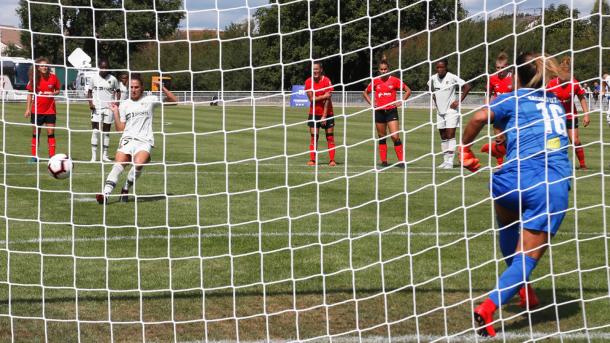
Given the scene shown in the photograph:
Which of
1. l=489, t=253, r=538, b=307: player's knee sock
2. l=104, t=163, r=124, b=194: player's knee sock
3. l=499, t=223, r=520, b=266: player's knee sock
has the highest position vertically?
l=104, t=163, r=124, b=194: player's knee sock

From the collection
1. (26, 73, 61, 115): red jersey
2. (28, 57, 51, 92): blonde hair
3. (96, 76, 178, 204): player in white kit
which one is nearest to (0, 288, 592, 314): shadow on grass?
(28, 57, 51, 92): blonde hair

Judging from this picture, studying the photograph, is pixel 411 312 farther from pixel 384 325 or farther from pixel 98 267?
pixel 98 267

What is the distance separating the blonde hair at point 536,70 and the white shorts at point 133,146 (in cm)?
616

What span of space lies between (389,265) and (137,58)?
333 cm

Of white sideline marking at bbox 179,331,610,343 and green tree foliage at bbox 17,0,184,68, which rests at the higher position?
green tree foliage at bbox 17,0,184,68

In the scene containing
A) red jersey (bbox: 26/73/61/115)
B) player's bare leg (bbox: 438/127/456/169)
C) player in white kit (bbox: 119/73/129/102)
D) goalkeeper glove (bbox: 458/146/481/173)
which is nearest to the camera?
goalkeeper glove (bbox: 458/146/481/173)

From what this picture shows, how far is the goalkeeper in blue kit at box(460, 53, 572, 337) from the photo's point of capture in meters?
5.13

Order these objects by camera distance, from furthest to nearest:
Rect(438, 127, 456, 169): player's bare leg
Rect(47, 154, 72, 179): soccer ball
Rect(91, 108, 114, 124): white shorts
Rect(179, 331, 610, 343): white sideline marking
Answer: Rect(91, 108, 114, 124): white shorts < Rect(438, 127, 456, 169): player's bare leg < Rect(47, 154, 72, 179): soccer ball < Rect(179, 331, 610, 343): white sideline marking

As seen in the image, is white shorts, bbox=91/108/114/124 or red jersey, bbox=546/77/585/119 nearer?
red jersey, bbox=546/77/585/119

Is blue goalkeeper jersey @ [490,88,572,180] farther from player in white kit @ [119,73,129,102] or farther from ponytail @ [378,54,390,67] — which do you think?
player in white kit @ [119,73,129,102]

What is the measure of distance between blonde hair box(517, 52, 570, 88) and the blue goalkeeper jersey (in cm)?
6

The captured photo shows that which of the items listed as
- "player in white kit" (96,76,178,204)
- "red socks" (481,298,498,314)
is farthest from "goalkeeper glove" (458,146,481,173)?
"player in white kit" (96,76,178,204)

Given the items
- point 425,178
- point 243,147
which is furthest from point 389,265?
point 243,147

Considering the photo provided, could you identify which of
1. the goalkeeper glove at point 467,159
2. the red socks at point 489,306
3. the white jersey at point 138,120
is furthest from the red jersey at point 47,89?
the red socks at point 489,306
